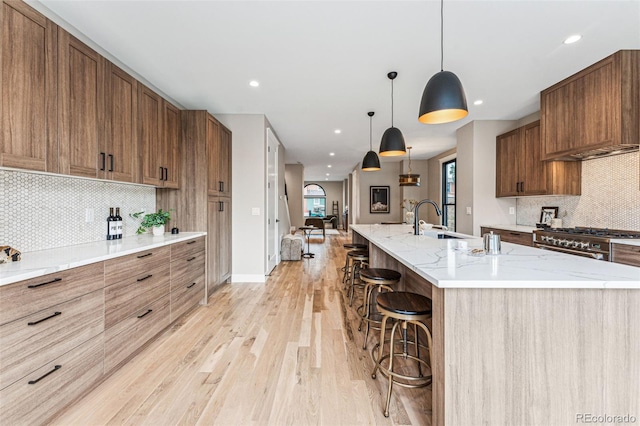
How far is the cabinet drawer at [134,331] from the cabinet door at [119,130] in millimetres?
1145

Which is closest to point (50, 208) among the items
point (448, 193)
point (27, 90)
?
point (27, 90)

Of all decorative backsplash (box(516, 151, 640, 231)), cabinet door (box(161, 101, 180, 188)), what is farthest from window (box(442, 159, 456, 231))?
cabinet door (box(161, 101, 180, 188))

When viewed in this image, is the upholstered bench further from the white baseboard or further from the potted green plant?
the potted green plant

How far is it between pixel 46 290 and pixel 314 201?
17.3 metres

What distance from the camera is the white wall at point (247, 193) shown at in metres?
4.33

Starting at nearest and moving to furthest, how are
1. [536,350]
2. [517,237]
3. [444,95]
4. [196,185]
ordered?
1. [536,350]
2. [444,95]
3. [196,185]
4. [517,237]

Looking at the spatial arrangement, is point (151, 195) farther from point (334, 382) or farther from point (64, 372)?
point (334, 382)

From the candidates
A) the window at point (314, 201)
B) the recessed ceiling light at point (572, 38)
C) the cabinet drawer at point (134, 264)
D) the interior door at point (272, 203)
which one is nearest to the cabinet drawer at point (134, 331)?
the cabinet drawer at point (134, 264)

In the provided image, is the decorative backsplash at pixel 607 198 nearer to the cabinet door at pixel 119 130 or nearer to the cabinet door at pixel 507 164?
the cabinet door at pixel 507 164

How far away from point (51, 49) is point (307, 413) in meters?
2.73

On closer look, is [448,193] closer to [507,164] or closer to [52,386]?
[507,164]

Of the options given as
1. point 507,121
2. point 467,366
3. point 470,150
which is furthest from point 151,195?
point 507,121

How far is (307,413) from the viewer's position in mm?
1571

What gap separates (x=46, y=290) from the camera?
1450mm
